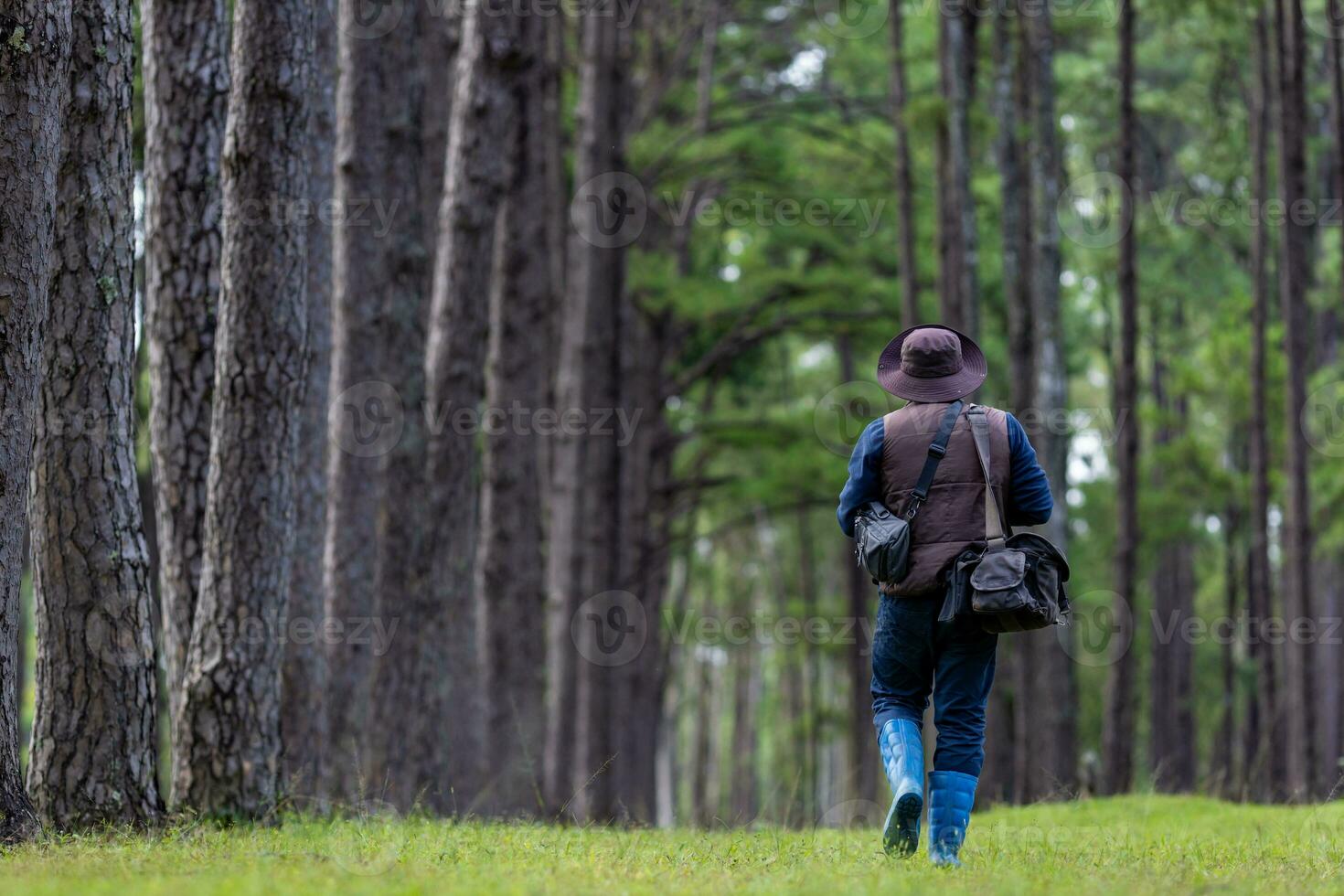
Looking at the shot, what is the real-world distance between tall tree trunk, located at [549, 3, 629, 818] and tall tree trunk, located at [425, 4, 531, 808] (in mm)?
4097

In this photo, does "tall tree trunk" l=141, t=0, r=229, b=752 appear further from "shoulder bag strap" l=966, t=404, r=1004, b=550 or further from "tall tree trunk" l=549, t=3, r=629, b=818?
"tall tree trunk" l=549, t=3, r=629, b=818

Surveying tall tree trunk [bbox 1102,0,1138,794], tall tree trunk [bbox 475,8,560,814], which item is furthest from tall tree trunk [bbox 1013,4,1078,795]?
tall tree trunk [bbox 475,8,560,814]

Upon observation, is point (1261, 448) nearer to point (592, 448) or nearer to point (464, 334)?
point (592, 448)

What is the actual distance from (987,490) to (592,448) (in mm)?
11581

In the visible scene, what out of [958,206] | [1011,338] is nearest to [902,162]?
[958,206]

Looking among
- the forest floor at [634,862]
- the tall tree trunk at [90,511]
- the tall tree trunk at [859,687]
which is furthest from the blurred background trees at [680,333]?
the forest floor at [634,862]

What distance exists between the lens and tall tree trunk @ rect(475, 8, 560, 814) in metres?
13.8

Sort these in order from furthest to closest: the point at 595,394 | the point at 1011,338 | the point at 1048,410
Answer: the point at 1011,338
the point at 595,394
the point at 1048,410

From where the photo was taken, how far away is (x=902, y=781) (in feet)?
20.0

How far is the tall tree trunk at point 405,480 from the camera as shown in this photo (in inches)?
461

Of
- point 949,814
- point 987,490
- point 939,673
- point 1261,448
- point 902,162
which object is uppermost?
point 902,162

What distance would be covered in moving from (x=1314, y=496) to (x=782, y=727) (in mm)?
23645

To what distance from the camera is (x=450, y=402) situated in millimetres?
12289

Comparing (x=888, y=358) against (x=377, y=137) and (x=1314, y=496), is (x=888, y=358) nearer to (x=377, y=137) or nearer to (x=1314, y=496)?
(x=377, y=137)
